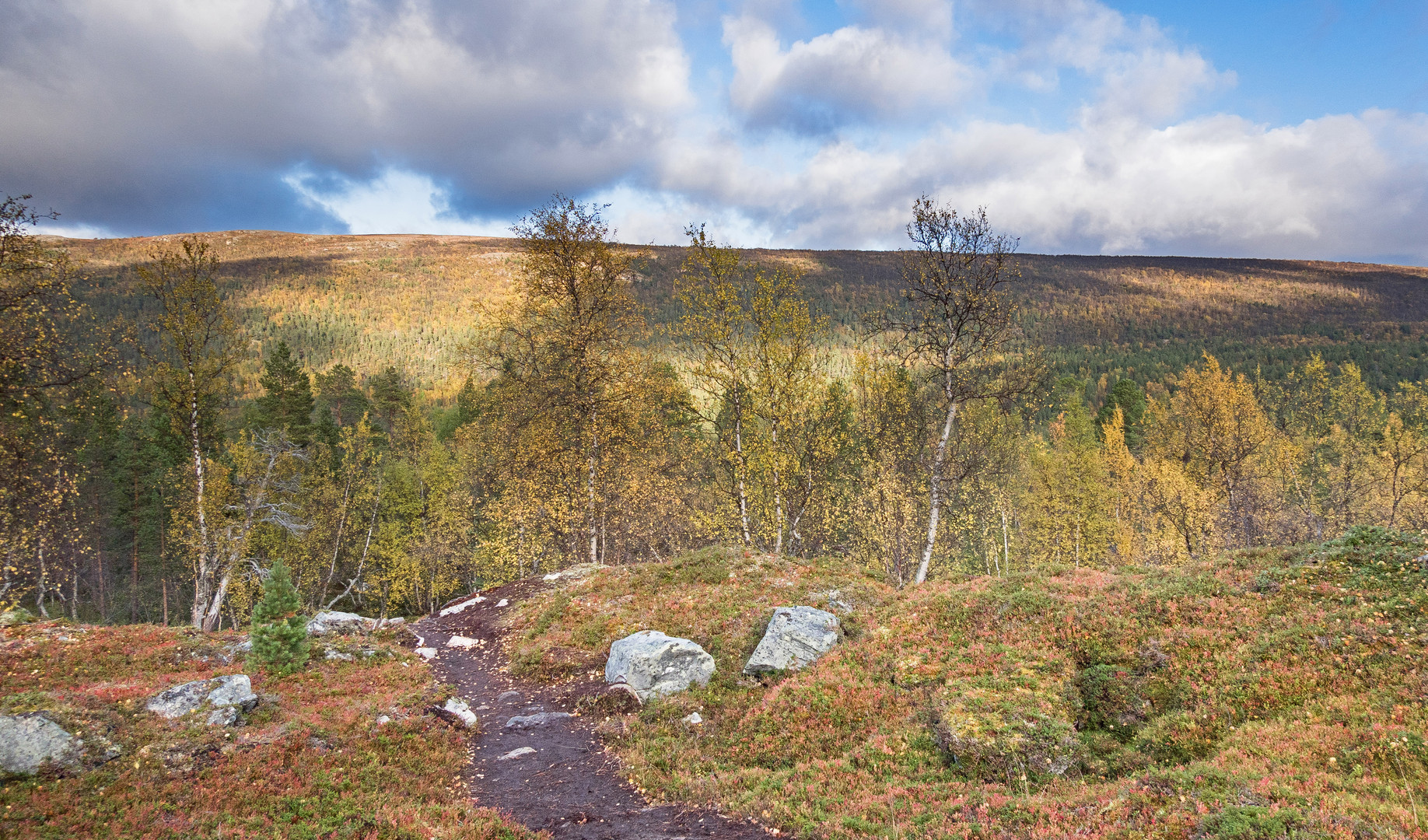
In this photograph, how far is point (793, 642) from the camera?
619 inches

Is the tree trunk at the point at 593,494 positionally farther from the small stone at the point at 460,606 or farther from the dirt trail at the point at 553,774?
the dirt trail at the point at 553,774

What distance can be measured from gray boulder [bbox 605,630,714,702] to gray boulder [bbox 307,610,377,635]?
11.7m

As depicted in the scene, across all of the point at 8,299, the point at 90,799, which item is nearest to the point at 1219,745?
the point at 90,799

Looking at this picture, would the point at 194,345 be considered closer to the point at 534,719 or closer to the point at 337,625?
the point at 337,625

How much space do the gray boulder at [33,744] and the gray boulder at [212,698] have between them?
1.87 metres

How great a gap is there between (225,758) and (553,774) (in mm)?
5853

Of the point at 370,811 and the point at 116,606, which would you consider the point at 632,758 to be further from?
the point at 116,606

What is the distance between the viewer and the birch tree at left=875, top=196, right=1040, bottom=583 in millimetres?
21047

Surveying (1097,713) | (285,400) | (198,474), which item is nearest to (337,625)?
(198,474)

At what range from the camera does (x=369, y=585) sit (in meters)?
47.0

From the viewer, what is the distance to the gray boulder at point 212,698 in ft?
37.5

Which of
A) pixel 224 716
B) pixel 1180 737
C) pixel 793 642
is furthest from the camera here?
pixel 793 642

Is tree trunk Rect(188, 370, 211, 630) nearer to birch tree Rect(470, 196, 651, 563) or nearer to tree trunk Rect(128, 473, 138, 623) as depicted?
birch tree Rect(470, 196, 651, 563)

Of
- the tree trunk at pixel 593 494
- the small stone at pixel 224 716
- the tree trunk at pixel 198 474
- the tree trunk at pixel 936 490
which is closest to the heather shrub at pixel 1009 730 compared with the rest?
the tree trunk at pixel 936 490
